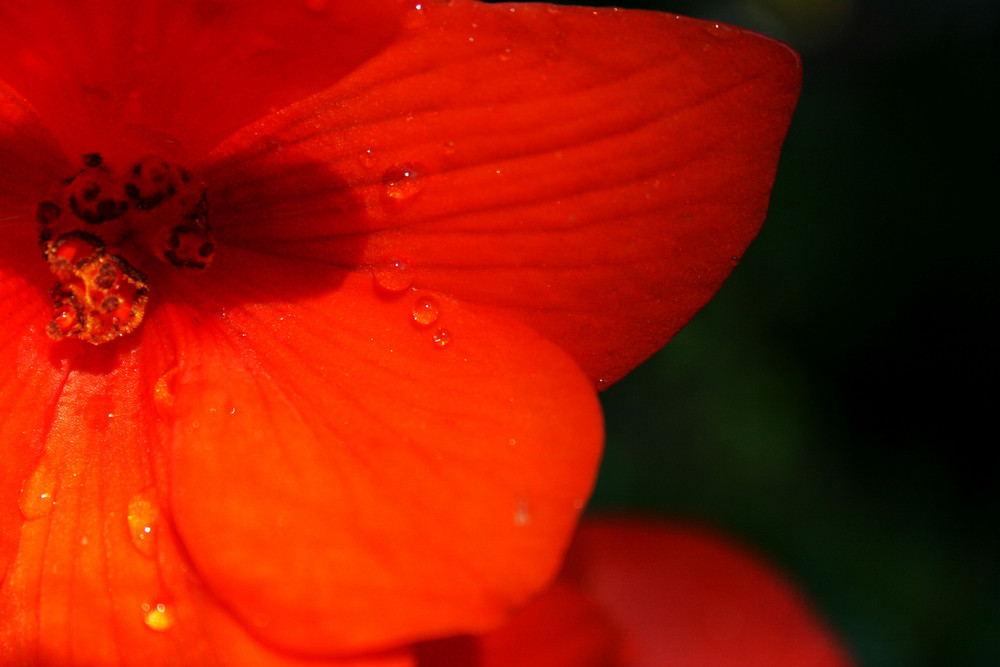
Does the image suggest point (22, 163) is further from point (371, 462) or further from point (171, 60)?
point (371, 462)

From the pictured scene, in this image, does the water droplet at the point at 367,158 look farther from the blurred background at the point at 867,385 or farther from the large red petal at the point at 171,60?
the blurred background at the point at 867,385

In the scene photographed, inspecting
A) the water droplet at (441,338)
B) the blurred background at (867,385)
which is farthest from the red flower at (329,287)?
the blurred background at (867,385)

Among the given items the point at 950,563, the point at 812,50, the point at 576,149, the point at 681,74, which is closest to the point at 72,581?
the point at 576,149

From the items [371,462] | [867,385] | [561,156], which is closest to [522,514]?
[371,462]

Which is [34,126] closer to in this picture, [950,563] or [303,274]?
[303,274]

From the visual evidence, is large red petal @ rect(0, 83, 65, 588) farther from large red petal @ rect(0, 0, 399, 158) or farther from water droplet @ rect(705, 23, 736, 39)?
water droplet @ rect(705, 23, 736, 39)

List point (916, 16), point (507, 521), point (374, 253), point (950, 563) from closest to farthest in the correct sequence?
point (507, 521), point (374, 253), point (950, 563), point (916, 16)
